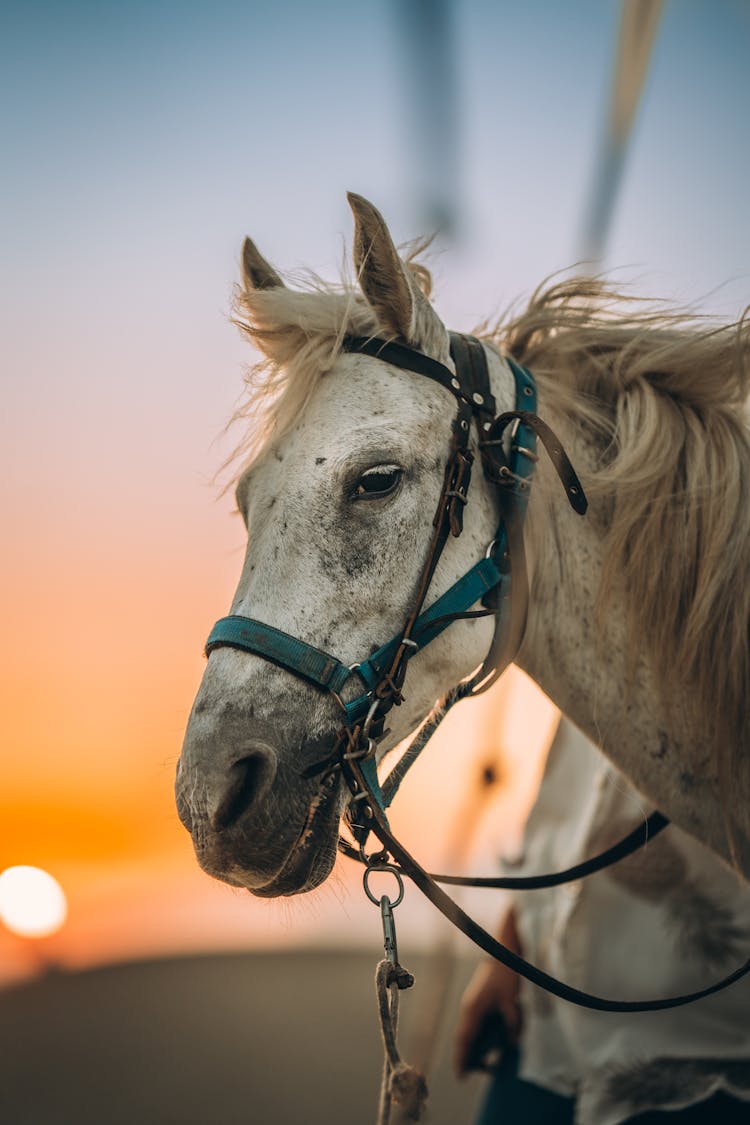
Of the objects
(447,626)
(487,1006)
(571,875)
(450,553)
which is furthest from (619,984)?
(450,553)

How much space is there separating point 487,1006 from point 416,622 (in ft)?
6.64

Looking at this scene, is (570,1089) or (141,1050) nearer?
(570,1089)

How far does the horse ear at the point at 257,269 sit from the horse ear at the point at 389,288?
0.41m

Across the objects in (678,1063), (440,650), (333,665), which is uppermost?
(333,665)

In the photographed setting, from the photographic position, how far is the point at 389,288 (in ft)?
5.98

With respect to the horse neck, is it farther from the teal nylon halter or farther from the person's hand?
the person's hand

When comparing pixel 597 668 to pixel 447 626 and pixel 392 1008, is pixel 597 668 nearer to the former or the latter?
pixel 447 626

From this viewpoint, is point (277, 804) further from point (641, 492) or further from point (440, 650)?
point (641, 492)

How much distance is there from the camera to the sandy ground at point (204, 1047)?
5910 millimetres

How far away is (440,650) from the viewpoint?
1.74m

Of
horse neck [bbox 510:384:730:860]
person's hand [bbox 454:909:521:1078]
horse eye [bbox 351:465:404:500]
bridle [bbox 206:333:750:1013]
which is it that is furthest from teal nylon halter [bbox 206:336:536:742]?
person's hand [bbox 454:909:521:1078]

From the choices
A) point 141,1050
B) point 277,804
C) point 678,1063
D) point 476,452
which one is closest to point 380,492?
point 476,452

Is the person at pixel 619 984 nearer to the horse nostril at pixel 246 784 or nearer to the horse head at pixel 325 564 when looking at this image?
the horse head at pixel 325 564

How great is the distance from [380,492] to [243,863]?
0.78m
